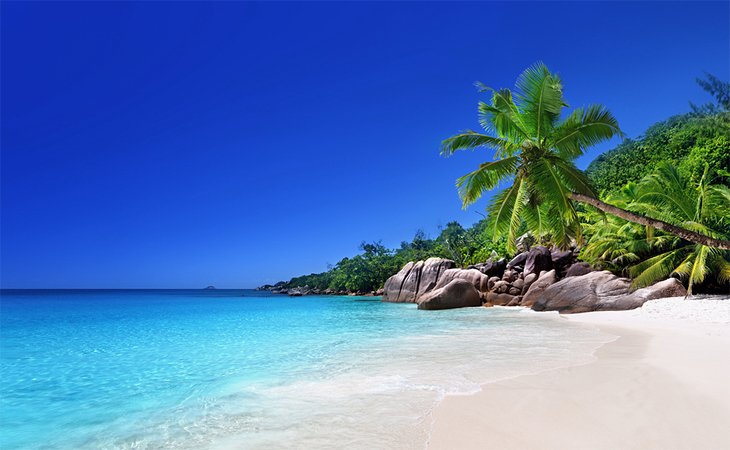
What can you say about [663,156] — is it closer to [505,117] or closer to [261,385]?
[505,117]

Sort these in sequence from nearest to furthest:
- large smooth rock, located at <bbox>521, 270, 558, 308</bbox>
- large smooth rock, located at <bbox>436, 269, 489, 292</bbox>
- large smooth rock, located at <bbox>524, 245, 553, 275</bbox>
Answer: large smooth rock, located at <bbox>521, 270, 558, 308</bbox>, large smooth rock, located at <bbox>524, 245, 553, 275</bbox>, large smooth rock, located at <bbox>436, 269, 489, 292</bbox>

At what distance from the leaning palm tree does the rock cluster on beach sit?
6.54 m

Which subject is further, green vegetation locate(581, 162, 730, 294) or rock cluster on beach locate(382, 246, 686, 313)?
rock cluster on beach locate(382, 246, 686, 313)

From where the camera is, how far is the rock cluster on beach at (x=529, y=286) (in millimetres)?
16359

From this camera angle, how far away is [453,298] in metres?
24.7

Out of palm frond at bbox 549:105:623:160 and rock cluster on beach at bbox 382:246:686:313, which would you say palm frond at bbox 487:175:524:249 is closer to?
palm frond at bbox 549:105:623:160

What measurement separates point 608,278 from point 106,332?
72.8 ft

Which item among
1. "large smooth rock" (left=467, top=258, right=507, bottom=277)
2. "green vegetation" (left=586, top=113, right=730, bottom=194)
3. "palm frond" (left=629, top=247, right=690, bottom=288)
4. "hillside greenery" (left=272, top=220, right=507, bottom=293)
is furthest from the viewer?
"hillside greenery" (left=272, top=220, right=507, bottom=293)

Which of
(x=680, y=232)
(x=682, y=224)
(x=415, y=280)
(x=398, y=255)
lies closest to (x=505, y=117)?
(x=680, y=232)

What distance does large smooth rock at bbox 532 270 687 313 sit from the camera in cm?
1486

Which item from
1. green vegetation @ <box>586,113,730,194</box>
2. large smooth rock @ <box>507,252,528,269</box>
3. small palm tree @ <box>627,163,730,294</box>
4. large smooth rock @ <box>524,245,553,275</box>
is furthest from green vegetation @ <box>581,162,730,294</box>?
large smooth rock @ <box>507,252,528,269</box>

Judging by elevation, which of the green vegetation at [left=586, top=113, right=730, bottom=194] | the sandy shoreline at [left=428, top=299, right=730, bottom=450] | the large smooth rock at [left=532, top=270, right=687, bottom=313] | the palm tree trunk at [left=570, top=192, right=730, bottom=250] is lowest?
the sandy shoreline at [left=428, top=299, right=730, bottom=450]

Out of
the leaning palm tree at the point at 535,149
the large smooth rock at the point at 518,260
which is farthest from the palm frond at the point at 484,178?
the large smooth rock at the point at 518,260

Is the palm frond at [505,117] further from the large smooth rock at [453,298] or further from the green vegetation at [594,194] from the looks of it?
the large smooth rock at [453,298]
